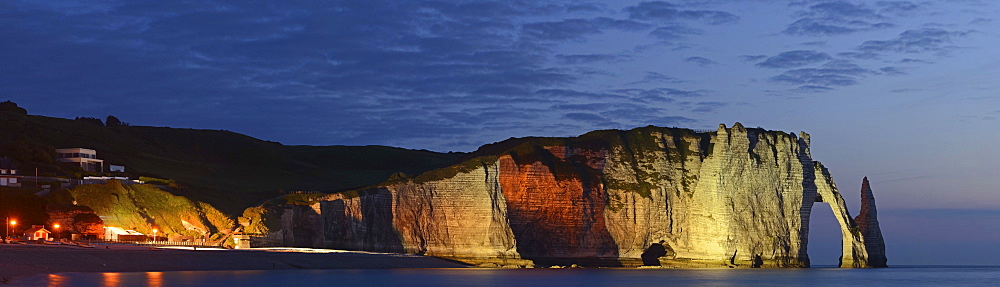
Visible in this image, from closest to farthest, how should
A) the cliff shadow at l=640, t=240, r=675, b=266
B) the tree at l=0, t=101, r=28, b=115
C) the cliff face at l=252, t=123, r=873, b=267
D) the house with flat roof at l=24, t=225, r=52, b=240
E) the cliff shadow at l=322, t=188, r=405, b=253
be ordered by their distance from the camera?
1. the house with flat roof at l=24, t=225, r=52, b=240
2. the cliff shadow at l=322, t=188, r=405, b=253
3. the cliff face at l=252, t=123, r=873, b=267
4. the cliff shadow at l=640, t=240, r=675, b=266
5. the tree at l=0, t=101, r=28, b=115

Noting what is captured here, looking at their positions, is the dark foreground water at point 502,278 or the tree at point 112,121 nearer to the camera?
the dark foreground water at point 502,278

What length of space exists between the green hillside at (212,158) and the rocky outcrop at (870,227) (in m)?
46.1

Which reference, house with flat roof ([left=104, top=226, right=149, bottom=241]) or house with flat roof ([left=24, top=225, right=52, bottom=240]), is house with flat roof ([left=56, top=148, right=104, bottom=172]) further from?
house with flat roof ([left=24, top=225, right=52, bottom=240])

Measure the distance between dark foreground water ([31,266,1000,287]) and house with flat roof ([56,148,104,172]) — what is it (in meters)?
55.1

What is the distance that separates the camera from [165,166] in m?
138

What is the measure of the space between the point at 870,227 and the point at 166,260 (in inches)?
2296

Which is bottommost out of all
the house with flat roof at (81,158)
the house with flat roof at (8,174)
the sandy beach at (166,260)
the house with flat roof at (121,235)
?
the sandy beach at (166,260)

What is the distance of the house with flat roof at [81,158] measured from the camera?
391ft

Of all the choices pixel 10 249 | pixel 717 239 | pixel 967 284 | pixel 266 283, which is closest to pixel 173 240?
pixel 10 249

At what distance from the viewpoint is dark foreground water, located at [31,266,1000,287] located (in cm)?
5644

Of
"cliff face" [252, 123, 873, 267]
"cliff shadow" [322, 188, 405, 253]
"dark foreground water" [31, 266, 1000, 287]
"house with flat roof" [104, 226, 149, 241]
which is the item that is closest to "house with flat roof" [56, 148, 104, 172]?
"house with flat roof" [104, 226, 149, 241]

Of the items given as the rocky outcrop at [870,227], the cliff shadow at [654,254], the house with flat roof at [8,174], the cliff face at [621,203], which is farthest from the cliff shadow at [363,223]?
the rocky outcrop at [870,227]

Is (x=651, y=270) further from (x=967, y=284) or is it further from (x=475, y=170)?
(x=967, y=284)

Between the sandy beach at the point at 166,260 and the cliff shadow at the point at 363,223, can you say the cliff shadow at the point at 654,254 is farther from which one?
→ the cliff shadow at the point at 363,223
